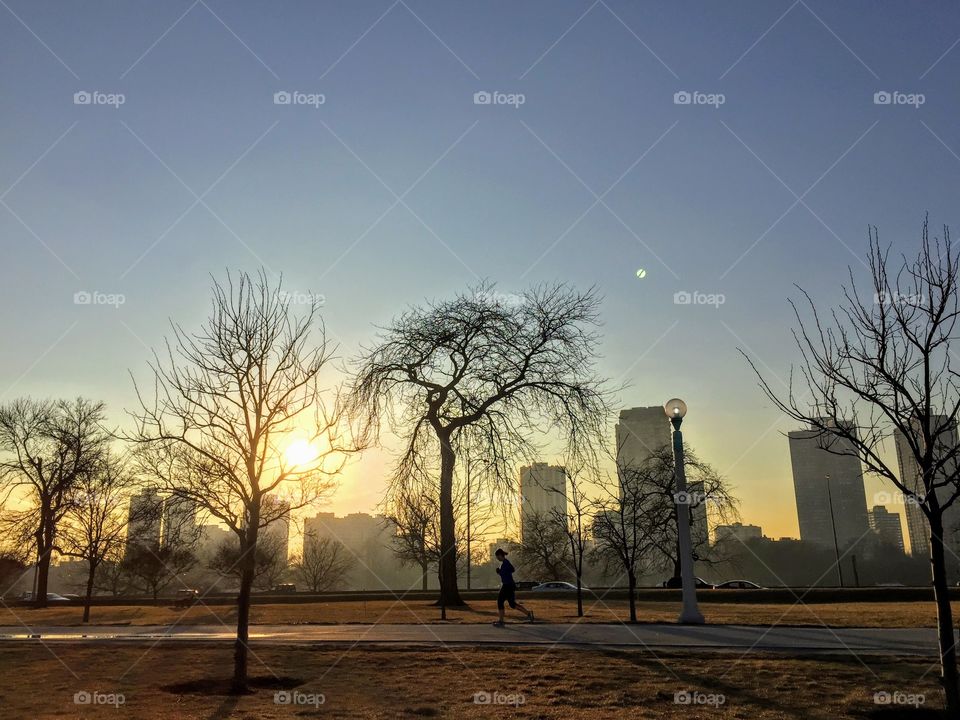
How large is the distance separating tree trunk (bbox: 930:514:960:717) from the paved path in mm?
3453

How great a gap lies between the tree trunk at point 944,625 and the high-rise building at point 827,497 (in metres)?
61.4

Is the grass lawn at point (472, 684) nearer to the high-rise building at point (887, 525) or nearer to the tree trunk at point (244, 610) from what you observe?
the tree trunk at point (244, 610)

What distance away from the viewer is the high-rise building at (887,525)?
97.9m

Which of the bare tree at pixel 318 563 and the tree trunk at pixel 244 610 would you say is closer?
the tree trunk at pixel 244 610

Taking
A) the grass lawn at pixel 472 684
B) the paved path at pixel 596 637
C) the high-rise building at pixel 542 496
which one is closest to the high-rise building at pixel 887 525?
the high-rise building at pixel 542 496

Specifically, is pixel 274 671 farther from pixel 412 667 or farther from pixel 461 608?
pixel 461 608

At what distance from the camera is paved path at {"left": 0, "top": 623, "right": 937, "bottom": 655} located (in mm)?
12062

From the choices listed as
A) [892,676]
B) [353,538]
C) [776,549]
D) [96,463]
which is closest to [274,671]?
[892,676]

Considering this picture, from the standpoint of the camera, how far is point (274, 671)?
37.0 ft

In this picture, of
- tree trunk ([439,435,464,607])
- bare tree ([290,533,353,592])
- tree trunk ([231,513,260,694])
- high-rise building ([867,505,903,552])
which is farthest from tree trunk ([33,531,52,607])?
high-rise building ([867,505,903,552])

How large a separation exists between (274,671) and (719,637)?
8.38 m

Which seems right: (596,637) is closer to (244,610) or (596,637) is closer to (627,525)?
(244,610)

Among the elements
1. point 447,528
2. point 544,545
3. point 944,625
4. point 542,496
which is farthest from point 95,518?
point 542,496

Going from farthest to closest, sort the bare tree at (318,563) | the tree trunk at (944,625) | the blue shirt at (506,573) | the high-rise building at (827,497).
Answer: the bare tree at (318,563), the high-rise building at (827,497), the blue shirt at (506,573), the tree trunk at (944,625)
